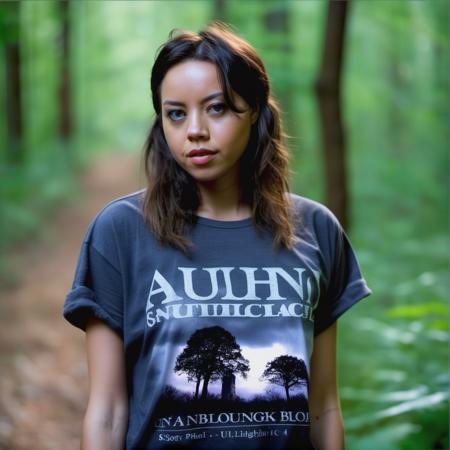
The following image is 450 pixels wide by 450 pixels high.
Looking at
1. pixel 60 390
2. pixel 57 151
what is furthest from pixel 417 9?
pixel 57 151

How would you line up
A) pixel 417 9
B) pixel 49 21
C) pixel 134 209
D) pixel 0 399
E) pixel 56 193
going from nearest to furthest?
pixel 134 209
pixel 0 399
pixel 417 9
pixel 56 193
pixel 49 21

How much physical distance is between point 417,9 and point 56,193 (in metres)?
7.86

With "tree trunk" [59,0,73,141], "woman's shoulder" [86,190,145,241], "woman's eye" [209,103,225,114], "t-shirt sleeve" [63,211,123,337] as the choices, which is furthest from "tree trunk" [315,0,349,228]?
"tree trunk" [59,0,73,141]

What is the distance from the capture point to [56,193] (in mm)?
13336

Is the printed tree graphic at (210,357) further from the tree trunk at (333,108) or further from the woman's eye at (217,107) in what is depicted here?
the tree trunk at (333,108)

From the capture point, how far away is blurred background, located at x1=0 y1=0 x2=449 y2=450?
187 inches

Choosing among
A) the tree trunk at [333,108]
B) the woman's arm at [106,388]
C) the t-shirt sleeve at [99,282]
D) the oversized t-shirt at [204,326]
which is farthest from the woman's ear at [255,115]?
the tree trunk at [333,108]

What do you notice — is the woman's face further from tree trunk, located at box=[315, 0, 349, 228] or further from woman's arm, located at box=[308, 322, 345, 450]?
tree trunk, located at box=[315, 0, 349, 228]

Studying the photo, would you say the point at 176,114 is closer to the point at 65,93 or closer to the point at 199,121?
the point at 199,121

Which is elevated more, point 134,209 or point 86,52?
point 86,52

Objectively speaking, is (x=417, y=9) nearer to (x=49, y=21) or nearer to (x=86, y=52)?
(x=49, y=21)

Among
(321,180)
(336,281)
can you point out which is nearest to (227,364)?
(336,281)

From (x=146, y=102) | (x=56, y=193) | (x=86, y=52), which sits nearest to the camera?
(x=56, y=193)

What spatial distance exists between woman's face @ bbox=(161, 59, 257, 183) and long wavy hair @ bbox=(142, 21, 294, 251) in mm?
31
